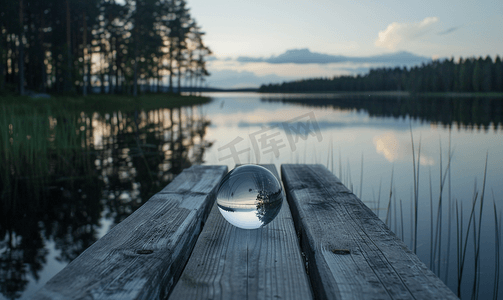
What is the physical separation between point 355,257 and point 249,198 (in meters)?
0.66

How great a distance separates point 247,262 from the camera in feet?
5.61

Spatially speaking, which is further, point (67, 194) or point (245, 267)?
point (67, 194)

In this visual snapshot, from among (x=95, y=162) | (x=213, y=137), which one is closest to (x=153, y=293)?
(x=95, y=162)

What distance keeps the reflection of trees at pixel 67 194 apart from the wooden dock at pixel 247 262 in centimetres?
216

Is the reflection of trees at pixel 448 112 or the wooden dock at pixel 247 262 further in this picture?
the reflection of trees at pixel 448 112

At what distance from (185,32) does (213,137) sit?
43.5 metres

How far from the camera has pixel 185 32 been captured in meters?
52.8

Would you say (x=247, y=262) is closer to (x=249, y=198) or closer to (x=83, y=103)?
(x=249, y=198)

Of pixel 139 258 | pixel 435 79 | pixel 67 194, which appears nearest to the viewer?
pixel 139 258

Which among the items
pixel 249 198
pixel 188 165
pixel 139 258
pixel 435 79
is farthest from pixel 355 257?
pixel 435 79

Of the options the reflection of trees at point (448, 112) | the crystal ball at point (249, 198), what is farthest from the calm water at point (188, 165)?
the reflection of trees at point (448, 112)

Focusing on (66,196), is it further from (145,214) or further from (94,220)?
(145,214)

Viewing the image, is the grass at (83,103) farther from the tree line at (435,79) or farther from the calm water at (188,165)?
the tree line at (435,79)

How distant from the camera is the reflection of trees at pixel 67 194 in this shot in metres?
3.88
